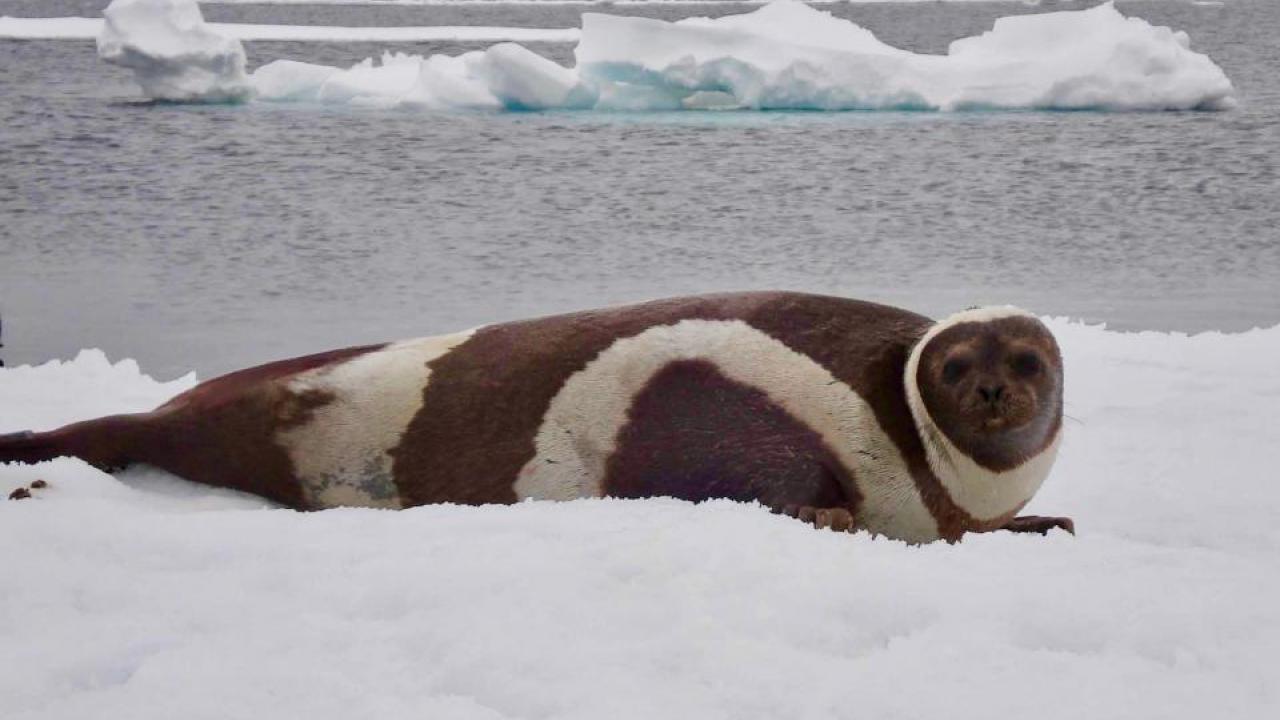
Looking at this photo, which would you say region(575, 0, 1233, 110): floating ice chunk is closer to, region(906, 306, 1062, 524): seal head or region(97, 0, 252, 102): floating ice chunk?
region(97, 0, 252, 102): floating ice chunk

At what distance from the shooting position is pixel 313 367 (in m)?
3.64

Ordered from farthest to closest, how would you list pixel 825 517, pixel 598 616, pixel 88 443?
pixel 88 443, pixel 825 517, pixel 598 616

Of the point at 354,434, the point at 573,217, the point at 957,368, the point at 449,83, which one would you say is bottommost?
the point at 573,217

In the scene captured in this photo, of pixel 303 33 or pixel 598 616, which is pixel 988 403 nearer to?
pixel 598 616

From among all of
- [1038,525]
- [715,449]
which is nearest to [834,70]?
[1038,525]

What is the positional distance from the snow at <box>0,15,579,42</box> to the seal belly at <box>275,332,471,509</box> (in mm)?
39045

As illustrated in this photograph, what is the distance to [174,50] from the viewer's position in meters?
19.6

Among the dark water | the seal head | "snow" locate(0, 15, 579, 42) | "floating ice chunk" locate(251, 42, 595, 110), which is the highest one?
the seal head

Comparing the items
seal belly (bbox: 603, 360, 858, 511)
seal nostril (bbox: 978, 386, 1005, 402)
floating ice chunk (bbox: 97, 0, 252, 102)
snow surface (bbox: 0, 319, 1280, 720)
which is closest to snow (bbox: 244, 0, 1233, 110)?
floating ice chunk (bbox: 97, 0, 252, 102)

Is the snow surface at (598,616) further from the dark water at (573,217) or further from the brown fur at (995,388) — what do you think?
the dark water at (573,217)

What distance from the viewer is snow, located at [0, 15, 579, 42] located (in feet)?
139

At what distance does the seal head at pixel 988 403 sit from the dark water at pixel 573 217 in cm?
487

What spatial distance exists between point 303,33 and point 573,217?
3301 cm

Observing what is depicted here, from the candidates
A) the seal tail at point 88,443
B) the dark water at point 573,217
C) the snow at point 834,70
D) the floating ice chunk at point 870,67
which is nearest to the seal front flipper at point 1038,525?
the seal tail at point 88,443
